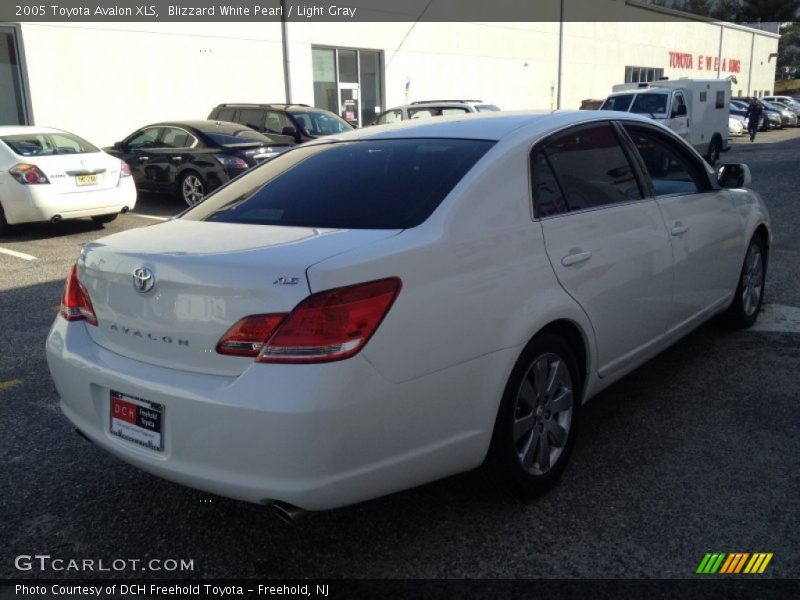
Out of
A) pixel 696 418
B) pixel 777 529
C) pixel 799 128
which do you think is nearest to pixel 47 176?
pixel 696 418

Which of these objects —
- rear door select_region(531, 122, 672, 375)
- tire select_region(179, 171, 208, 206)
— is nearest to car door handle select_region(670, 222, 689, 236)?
rear door select_region(531, 122, 672, 375)

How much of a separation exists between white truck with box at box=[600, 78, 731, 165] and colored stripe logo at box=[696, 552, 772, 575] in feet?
51.0

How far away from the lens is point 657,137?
4469 millimetres

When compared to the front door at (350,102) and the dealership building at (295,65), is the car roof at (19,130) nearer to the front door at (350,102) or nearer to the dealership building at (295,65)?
the dealership building at (295,65)

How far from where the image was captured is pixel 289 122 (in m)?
13.9

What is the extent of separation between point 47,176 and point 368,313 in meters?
8.60

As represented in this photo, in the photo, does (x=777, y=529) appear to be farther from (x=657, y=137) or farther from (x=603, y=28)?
(x=603, y=28)

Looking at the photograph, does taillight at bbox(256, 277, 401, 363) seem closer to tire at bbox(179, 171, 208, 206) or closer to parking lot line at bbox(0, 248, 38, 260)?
parking lot line at bbox(0, 248, 38, 260)

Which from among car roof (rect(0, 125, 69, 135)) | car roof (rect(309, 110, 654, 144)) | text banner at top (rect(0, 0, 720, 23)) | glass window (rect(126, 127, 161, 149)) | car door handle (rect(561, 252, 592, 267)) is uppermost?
text banner at top (rect(0, 0, 720, 23))

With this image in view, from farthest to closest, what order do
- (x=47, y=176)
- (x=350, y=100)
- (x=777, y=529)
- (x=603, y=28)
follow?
(x=603, y=28), (x=350, y=100), (x=47, y=176), (x=777, y=529)

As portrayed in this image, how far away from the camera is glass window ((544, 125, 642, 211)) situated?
11.4 feet

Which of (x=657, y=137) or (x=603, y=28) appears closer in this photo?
(x=657, y=137)

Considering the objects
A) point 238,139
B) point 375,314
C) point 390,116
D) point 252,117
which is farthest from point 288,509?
point 390,116

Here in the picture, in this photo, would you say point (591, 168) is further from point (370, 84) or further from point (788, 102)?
point (788, 102)
